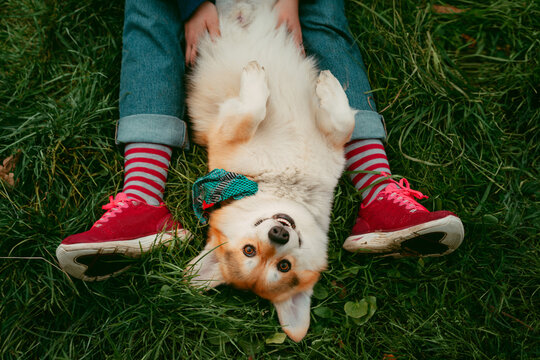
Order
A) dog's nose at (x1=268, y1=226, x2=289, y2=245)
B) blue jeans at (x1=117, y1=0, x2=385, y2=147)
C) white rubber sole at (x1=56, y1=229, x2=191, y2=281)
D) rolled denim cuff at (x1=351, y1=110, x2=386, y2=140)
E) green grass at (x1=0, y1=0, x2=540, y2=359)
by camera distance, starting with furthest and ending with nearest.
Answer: rolled denim cuff at (x1=351, y1=110, x2=386, y2=140), blue jeans at (x1=117, y1=0, x2=385, y2=147), green grass at (x1=0, y1=0, x2=540, y2=359), white rubber sole at (x1=56, y1=229, x2=191, y2=281), dog's nose at (x1=268, y1=226, x2=289, y2=245)

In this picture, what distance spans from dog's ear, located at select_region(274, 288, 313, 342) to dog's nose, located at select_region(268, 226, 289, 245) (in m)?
0.56

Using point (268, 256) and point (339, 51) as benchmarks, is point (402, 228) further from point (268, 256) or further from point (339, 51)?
point (339, 51)

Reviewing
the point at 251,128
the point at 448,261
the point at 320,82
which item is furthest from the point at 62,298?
the point at 448,261

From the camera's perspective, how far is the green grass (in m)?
2.29

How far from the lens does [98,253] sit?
203cm

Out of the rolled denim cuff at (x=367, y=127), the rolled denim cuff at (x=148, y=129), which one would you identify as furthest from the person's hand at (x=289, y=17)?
the rolled denim cuff at (x=148, y=129)

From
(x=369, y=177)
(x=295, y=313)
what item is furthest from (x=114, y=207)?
(x=369, y=177)

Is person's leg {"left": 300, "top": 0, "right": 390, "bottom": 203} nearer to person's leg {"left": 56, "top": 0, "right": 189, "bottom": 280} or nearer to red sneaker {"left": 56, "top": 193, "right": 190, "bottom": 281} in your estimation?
person's leg {"left": 56, "top": 0, "right": 189, "bottom": 280}

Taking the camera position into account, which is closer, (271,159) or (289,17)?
(271,159)

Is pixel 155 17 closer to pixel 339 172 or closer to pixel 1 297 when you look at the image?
pixel 339 172

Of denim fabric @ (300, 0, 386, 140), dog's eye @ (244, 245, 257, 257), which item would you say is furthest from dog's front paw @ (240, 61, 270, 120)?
dog's eye @ (244, 245, 257, 257)

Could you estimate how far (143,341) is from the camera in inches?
88.8

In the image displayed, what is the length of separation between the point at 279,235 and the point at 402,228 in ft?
2.83

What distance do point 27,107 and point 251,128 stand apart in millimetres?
1792
